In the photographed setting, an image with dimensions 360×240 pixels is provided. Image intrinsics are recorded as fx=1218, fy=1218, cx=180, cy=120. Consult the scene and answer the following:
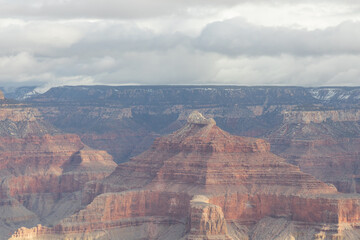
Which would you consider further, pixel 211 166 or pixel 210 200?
pixel 211 166

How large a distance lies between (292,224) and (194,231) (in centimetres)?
1803

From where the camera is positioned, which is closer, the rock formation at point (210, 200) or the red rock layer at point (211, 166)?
the rock formation at point (210, 200)

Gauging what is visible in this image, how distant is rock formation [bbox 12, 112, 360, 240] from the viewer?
16262 centimetres

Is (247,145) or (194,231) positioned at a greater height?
(247,145)

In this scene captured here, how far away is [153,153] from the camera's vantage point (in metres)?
191

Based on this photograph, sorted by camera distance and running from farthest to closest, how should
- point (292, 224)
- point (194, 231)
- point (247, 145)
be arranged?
point (247, 145)
point (292, 224)
point (194, 231)

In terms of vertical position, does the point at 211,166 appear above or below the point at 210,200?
above

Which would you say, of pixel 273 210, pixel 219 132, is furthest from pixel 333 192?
pixel 219 132

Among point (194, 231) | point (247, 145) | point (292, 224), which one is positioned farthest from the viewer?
point (247, 145)

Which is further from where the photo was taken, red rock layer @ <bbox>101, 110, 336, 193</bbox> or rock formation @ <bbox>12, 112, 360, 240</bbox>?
red rock layer @ <bbox>101, 110, 336, 193</bbox>

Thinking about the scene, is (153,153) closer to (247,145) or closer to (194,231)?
(247,145)

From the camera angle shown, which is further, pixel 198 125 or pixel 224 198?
pixel 198 125

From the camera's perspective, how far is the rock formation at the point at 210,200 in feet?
534

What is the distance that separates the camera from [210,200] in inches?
6644
